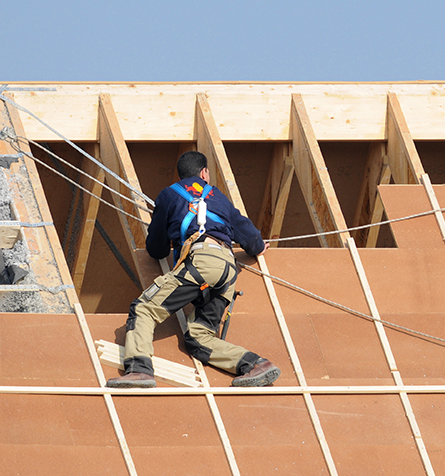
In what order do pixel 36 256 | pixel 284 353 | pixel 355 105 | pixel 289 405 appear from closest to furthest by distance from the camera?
pixel 289 405
pixel 284 353
pixel 36 256
pixel 355 105

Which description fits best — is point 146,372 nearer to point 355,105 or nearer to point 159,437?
point 159,437

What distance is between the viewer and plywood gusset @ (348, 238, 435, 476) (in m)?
4.19

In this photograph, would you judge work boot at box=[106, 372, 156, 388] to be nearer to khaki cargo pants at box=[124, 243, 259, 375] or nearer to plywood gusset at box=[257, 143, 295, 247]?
khaki cargo pants at box=[124, 243, 259, 375]

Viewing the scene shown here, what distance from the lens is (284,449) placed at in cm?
412

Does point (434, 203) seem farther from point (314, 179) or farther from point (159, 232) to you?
point (159, 232)

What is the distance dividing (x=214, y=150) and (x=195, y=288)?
257cm

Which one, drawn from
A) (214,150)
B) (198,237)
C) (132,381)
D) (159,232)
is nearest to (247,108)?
(214,150)

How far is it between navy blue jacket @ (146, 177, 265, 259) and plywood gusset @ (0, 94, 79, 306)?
2.31 ft

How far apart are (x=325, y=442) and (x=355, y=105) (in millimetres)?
4712

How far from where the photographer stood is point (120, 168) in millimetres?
6715

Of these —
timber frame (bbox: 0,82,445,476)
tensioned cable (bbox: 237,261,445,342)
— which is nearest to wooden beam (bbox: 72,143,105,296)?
timber frame (bbox: 0,82,445,476)

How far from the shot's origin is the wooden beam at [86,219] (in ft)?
25.9

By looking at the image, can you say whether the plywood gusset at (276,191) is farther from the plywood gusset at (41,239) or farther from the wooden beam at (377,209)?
the plywood gusset at (41,239)

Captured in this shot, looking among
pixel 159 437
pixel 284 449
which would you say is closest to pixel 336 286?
pixel 284 449
